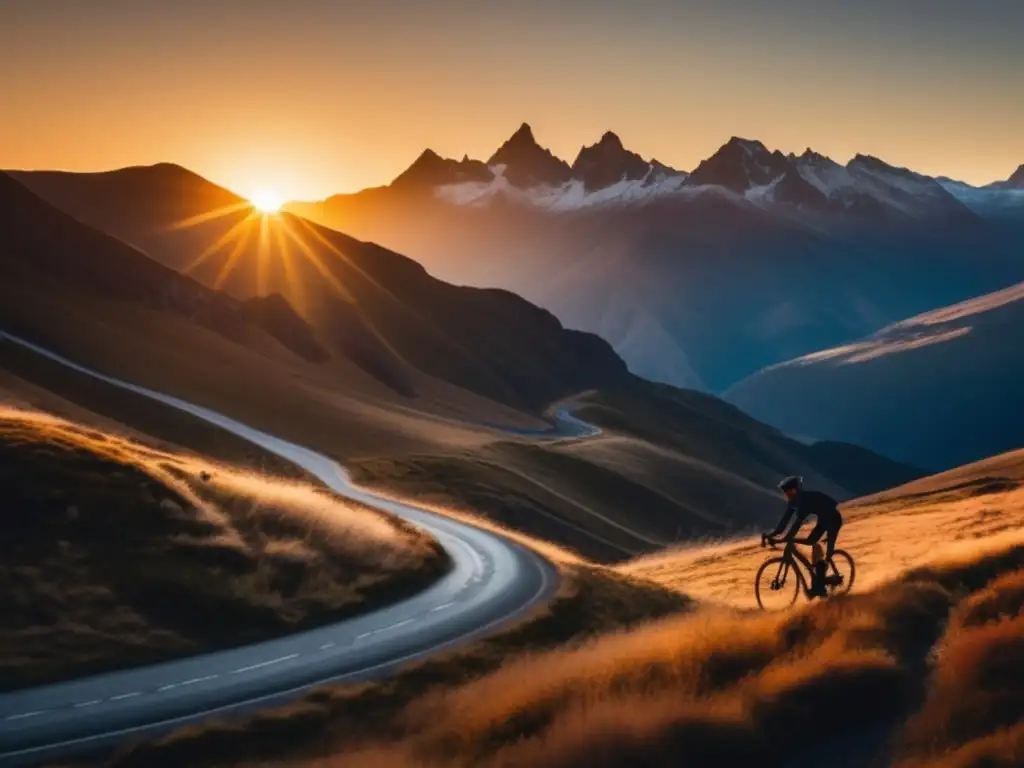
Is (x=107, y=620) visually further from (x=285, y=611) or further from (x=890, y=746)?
(x=890, y=746)

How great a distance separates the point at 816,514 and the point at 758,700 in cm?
630

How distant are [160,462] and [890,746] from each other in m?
35.6

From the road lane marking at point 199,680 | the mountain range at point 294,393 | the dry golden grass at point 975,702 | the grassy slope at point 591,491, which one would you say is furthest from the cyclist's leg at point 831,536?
the mountain range at point 294,393

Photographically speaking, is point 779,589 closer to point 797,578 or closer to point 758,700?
point 797,578

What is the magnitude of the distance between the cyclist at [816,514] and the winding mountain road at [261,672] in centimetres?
1068

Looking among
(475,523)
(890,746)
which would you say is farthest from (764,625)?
(475,523)

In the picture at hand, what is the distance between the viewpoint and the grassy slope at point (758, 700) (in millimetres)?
10648

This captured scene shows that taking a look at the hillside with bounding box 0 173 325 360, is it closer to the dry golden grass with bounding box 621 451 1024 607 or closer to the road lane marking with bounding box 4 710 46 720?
the dry golden grass with bounding box 621 451 1024 607

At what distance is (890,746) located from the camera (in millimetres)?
10445

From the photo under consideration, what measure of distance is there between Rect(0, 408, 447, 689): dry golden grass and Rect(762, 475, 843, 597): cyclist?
15.7 m

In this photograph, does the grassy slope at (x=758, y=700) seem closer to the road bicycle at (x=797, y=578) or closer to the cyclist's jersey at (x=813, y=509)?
the road bicycle at (x=797, y=578)

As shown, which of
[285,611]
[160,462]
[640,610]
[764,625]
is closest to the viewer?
[764,625]

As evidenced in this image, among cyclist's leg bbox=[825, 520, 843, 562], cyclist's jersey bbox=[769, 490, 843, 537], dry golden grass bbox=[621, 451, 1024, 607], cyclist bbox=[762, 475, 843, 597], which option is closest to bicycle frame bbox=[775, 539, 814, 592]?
cyclist bbox=[762, 475, 843, 597]

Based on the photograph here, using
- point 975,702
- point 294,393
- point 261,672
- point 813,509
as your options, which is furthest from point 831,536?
point 294,393
